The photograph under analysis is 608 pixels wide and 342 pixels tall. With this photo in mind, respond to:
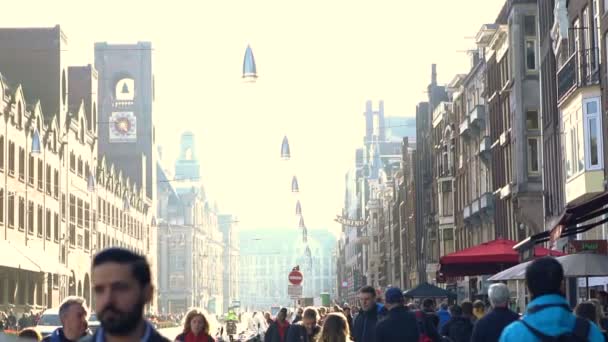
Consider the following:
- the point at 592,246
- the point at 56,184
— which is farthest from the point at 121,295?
the point at 56,184

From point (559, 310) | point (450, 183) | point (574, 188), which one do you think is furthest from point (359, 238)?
point (559, 310)

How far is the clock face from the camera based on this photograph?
142125 mm

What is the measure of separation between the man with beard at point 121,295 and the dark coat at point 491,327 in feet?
20.5

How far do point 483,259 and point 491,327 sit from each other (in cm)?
1696

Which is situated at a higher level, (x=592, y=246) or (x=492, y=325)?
(x=592, y=246)

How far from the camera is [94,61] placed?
483 feet

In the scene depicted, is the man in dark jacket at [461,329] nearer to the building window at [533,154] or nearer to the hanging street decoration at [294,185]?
the building window at [533,154]

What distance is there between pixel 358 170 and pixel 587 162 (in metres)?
139

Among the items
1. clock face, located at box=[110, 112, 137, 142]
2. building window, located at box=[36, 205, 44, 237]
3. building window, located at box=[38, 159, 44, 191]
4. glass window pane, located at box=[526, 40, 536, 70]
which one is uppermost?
clock face, located at box=[110, 112, 137, 142]

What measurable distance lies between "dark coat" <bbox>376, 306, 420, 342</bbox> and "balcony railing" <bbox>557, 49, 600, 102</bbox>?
68.6ft

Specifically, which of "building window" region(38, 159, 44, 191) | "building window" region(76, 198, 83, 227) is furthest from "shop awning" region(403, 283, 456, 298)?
"building window" region(76, 198, 83, 227)

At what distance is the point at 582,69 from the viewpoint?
115 ft

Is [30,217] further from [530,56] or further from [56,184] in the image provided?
[530,56]

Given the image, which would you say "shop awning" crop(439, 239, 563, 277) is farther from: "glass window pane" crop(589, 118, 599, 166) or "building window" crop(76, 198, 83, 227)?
"building window" crop(76, 198, 83, 227)
